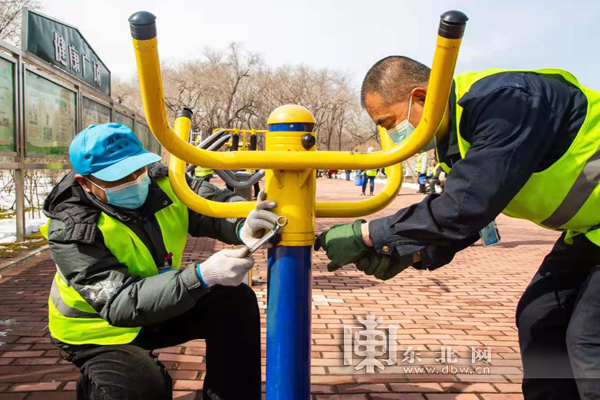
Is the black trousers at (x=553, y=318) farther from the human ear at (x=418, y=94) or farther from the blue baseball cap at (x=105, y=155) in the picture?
the blue baseball cap at (x=105, y=155)

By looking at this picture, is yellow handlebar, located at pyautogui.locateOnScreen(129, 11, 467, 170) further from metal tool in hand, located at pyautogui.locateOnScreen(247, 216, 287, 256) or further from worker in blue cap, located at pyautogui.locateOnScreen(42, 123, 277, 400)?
worker in blue cap, located at pyautogui.locateOnScreen(42, 123, 277, 400)

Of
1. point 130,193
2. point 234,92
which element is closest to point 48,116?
point 130,193

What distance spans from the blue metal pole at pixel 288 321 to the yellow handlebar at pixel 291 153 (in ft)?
0.83

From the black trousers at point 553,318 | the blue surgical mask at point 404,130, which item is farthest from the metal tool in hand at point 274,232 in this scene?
the black trousers at point 553,318

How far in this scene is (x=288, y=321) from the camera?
140 cm

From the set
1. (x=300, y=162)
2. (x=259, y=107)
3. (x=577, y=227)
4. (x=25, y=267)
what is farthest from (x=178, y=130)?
(x=259, y=107)

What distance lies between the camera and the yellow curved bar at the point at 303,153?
1148mm

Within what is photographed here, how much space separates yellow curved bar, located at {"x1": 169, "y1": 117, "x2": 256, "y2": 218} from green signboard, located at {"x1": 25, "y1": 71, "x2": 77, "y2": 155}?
4775 millimetres

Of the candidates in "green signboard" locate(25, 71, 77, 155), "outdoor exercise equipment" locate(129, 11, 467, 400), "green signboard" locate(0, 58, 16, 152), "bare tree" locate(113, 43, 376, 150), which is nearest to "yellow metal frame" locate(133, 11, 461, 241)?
"outdoor exercise equipment" locate(129, 11, 467, 400)

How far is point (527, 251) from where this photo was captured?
6859 mm

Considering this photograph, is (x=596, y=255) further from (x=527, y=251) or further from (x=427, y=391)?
(x=527, y=251)

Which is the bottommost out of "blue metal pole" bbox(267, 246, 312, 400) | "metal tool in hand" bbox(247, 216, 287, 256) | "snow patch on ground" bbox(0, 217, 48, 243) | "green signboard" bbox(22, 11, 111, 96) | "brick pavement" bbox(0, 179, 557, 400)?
"brick pavement" bbox(0, 179, 557, 400)

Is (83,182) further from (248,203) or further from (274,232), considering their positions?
(274,232)

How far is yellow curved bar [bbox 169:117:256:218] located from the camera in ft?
5.05
